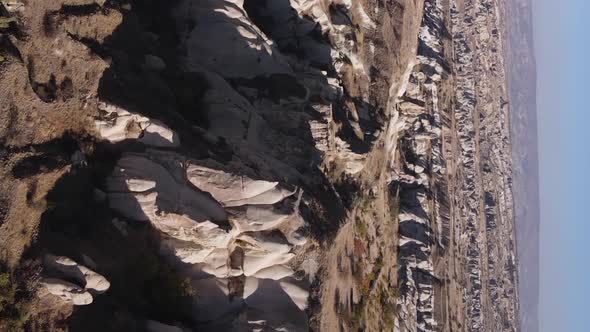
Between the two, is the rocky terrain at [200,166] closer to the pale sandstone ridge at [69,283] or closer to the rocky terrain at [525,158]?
the pale sandstone ridge at [69,283]

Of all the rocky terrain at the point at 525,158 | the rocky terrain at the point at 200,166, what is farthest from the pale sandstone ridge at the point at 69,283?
the rocky terrain at the point at 525,158

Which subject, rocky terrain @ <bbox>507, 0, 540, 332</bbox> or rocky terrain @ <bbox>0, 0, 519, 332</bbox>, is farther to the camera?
rocky terrain @ <bbox>507, 0, 540, 332</bbox>

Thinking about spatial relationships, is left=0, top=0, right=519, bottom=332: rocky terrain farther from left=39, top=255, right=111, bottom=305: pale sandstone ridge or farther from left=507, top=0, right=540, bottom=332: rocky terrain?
left=507, top=0, right=540, bottom=332: rocky terrain

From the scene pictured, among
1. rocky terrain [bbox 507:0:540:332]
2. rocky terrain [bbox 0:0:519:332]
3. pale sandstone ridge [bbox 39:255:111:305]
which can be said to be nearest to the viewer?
pale sandstone ridge [bbox 39:255:111:305]

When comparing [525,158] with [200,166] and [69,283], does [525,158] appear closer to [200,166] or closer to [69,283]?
[200,166]

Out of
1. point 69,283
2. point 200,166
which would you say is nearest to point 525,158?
point 200,166

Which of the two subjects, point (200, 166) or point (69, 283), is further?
point (200, 166)

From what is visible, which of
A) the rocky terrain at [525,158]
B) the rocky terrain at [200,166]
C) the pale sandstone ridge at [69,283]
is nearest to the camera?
the pale sandstone ridge at [69,283]

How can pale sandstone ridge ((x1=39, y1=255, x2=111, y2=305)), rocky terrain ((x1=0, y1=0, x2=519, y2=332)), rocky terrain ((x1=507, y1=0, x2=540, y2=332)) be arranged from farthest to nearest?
rocky terrain ((x1=507, y1=0, x2=540, y2=332)) < rocky terrain ((x1=0, y1=0, x2=519, y2=332)) < pale sandstone ridge ((x1=39, y1=255, x2=111, y2=305))

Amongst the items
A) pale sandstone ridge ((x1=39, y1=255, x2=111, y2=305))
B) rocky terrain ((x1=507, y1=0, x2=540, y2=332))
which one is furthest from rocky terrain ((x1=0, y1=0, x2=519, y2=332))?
rocky terrain ((x1=507, y1=0, x2=540, y2=332))
